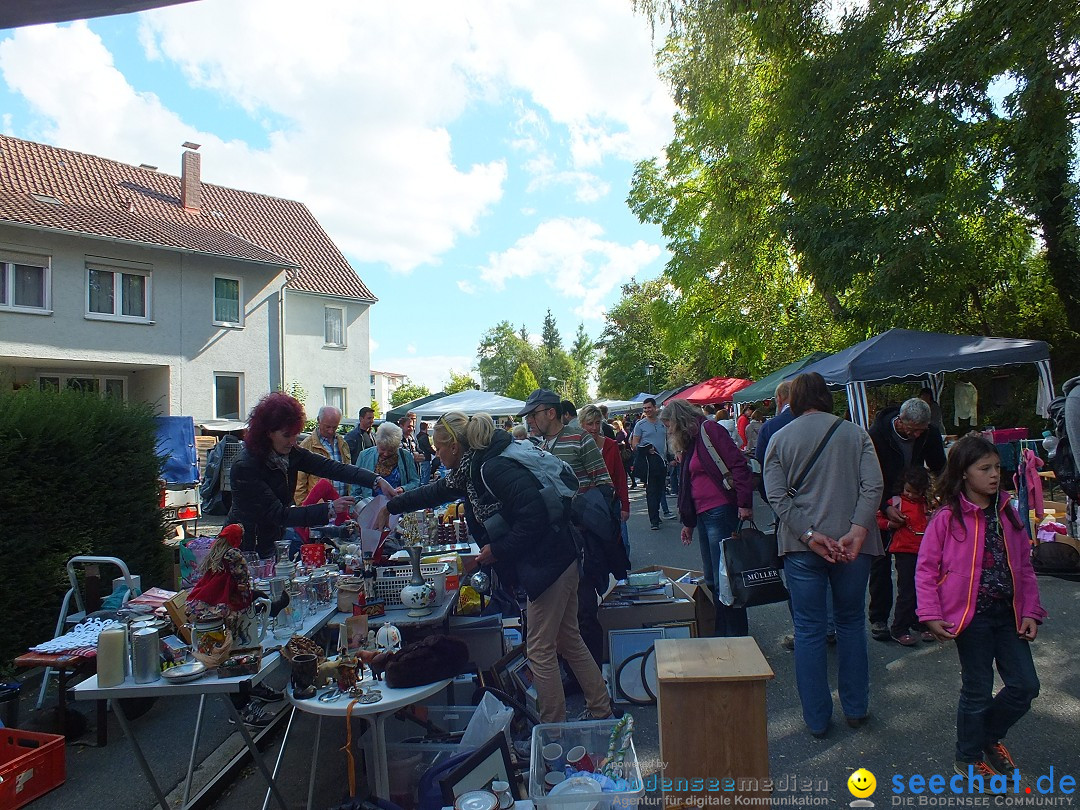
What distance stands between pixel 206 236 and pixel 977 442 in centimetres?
2009

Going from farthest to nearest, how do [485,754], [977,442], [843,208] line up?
1. [843,208]
2. [977,442]
3. [485,754]

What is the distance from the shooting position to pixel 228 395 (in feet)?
62.4

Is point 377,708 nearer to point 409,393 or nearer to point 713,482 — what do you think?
point 713,482

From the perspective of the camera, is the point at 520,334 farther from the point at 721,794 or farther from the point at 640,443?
the point at 721,794

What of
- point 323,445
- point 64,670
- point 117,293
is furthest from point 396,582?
point 117,293

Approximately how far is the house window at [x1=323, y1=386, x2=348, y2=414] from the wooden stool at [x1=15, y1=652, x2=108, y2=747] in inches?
728

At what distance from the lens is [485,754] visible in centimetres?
274

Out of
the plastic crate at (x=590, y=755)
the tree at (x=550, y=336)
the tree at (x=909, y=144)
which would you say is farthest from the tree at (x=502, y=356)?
the plastic crate at (x=590, y=755)

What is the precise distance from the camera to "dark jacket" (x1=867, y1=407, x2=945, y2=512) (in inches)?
191

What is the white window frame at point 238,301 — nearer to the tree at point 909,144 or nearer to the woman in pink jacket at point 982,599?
the tree at point 909,144

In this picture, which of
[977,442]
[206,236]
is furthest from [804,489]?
[206,236]

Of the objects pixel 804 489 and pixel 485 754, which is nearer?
pixel 485 754

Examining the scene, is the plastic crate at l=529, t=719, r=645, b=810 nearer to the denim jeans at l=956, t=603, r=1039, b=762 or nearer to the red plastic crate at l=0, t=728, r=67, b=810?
the denim jeans at l=956, t=603, r=1039, b=762

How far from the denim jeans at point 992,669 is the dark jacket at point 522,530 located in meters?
1.82
